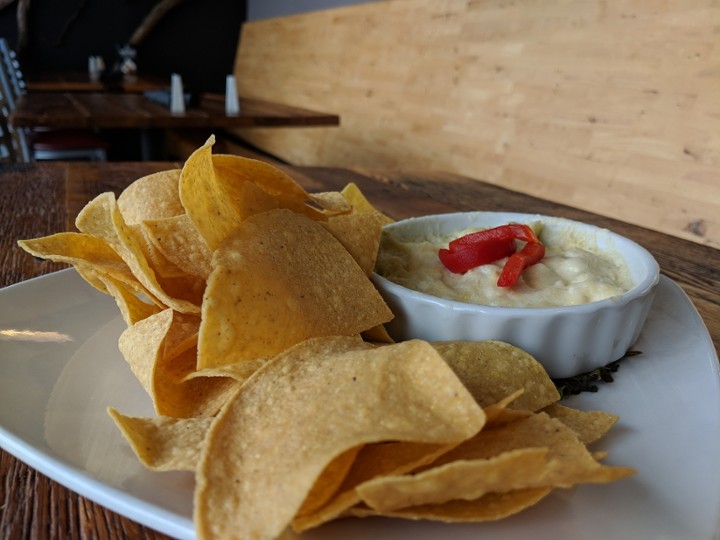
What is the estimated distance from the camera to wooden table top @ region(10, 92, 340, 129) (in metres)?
3.25

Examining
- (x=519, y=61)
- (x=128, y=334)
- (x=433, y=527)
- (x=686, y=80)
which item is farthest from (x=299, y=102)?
(x=433, y=527)

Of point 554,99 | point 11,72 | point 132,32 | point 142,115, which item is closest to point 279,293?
point 554,99

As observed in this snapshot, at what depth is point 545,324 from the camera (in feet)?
3.17

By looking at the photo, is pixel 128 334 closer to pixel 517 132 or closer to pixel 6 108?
pixel 517 132

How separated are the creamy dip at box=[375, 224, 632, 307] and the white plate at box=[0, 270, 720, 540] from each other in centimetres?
12

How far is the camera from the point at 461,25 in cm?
320

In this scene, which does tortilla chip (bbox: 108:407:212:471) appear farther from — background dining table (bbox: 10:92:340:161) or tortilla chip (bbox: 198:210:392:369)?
background dining table (bbox: 10:92:340:161)

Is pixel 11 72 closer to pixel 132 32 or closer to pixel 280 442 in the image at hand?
pixel 132 32

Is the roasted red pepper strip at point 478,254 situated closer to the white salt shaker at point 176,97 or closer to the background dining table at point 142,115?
the background dining table at point 142,115

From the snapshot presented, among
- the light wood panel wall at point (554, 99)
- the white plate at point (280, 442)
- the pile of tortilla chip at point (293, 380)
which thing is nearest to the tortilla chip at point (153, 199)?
the pile of tortilla chip at point (293, 380)

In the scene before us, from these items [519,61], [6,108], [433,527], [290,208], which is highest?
[519,61]

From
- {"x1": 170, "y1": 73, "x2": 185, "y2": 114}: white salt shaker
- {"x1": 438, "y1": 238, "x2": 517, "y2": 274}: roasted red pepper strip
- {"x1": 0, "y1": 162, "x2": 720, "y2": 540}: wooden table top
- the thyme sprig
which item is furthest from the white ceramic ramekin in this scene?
{"x1": 170, "y1": 73, "x2": 185, "y2": 114}: white salt shaker

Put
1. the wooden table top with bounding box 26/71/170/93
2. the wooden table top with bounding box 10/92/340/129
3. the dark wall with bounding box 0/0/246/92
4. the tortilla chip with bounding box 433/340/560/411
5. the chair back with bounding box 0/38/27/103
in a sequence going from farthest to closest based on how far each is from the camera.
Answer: the dark wall with bounding box 0/0/246/92 < the wooden table top with bounding box 26/71/170/93 < the chair back with bounding box 0/38/27/103 < the wooden table top with bounding box 10/92/340/129 < the tortilla chip with bounding box 433/340/560/411

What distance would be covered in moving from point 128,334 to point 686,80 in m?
1.84
